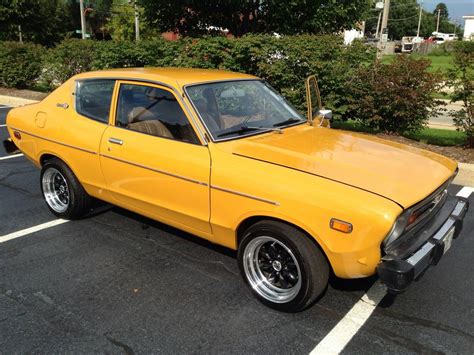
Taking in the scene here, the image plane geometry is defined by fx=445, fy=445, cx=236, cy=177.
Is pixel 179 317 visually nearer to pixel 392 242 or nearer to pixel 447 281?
pixel 392 242

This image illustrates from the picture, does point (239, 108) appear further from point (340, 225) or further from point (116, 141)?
point (340, 225)

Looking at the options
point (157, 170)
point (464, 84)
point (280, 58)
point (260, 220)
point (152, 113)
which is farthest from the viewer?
point (280, 58)

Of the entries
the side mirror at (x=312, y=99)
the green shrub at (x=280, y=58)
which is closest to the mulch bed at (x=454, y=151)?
the green shrub at (x=280, y=58)

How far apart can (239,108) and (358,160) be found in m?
1.21

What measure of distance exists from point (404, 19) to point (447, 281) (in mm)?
121993

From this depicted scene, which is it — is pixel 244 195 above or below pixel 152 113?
below

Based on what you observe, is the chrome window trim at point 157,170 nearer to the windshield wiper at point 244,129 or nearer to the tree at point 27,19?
the windshield wiper at point 244,129

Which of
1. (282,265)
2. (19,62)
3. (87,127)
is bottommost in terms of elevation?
(282,265)

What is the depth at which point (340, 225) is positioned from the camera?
2766 mm

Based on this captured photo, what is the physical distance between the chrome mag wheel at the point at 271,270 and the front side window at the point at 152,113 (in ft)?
3.23

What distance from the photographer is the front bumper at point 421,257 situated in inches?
106

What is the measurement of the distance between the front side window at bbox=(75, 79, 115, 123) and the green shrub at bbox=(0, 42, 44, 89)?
12.7m

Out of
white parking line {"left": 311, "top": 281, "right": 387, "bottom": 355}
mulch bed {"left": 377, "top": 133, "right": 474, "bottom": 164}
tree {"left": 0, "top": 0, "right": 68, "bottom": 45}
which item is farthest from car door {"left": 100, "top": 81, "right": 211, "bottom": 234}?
tree {"left": 0, "top": 0, "right": 68, "bottom": 45}

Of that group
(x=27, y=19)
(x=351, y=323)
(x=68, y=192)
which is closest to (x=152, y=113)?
(x=68, y=192)
